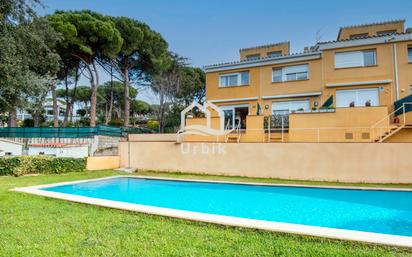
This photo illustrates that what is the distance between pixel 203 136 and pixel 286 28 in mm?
11066

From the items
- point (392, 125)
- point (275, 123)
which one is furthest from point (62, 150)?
point (392, 125)

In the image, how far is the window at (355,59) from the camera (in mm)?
16344

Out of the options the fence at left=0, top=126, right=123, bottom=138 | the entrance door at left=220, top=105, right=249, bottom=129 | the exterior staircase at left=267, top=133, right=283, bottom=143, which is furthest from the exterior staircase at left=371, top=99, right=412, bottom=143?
the fence at left=0, top=126, right=123, bottom=138

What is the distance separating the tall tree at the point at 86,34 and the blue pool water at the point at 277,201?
46.4 feet

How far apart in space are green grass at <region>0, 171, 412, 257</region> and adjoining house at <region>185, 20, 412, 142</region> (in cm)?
1036

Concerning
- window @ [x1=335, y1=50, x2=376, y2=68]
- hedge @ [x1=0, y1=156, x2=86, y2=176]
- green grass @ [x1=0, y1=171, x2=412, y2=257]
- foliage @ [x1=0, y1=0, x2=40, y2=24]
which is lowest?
green grass @ [x1=0, y1=171, x2=412, y2=257]

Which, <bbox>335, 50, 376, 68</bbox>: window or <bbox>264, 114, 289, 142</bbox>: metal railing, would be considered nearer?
<bbox>264, 114, 289, 142</bbox>: metal railing

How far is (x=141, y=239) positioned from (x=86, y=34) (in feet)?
73.5

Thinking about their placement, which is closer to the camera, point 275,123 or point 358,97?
point 275,123

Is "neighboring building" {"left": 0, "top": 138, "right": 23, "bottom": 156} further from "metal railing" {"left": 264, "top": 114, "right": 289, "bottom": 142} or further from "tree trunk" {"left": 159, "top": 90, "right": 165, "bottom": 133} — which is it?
"metal railing" {"left": 264, "top": 114, "right": 289, "bottom": 142}

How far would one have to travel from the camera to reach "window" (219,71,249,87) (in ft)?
64.4

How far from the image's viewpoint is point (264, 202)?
9617 millimetres

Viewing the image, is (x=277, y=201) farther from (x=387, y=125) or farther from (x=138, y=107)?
(x=138, y=107)

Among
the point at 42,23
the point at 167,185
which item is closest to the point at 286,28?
the point at 167,185
